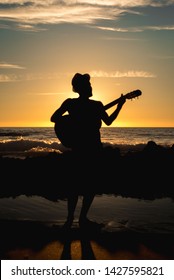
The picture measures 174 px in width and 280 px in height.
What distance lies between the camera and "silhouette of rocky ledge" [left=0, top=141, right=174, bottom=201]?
19.2 ft

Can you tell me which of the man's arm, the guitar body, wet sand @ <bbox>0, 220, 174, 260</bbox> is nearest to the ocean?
wet sand @ <bbox>0, 220, 174, 260</bbox>

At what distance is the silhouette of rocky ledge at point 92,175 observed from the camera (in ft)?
19.2

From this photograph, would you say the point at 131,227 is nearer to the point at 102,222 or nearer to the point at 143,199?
the point at 102,222

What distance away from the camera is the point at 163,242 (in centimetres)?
535

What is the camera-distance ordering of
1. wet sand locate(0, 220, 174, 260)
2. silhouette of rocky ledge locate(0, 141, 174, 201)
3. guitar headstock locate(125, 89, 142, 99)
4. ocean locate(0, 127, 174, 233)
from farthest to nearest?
ocean locate(0, 127, 174, 233), guitar headstock locate(125, 89, 142, 99), silhouette of rocky ledge locate(0, 141, 174, 201), wet sand locate(0, 220, 174, 260)

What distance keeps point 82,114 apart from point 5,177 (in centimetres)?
849

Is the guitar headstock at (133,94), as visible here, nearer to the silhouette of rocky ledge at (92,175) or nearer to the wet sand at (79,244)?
the silhouette of rocky ledge at (92,175)

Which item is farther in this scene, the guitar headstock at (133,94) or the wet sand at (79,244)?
the guitar headstock at (133,94)

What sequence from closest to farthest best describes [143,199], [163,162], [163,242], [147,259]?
[147,259], [163,242], [143,199], [163,162]

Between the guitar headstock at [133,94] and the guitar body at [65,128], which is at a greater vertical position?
the guitar headstock at [133,94]

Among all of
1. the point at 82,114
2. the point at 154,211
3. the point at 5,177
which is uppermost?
the point at 82,114

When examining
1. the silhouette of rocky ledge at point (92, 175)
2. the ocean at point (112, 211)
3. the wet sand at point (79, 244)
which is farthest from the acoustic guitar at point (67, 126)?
the ocean at point (112, 211)

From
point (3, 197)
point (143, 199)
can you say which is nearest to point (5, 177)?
point (3, 197)

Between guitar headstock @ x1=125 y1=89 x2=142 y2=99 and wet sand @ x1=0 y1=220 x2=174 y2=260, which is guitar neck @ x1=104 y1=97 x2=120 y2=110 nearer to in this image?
guitar headstock @ x1=125 y1=89 x2=142 y2=99
